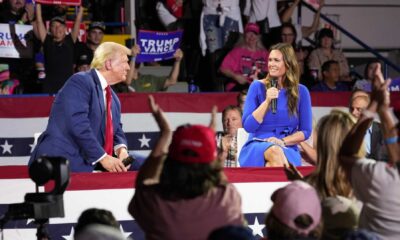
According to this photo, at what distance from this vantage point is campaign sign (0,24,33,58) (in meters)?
12.7

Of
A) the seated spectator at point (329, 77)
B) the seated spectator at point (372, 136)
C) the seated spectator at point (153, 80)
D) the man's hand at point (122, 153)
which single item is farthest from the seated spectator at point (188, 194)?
the seated spectator at point (329, 77)

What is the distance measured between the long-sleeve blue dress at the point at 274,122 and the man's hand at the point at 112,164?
1.28m

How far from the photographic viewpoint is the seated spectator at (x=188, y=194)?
480cm

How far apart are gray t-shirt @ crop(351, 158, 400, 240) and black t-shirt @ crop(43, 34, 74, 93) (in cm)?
747

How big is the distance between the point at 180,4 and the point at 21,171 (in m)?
7.22

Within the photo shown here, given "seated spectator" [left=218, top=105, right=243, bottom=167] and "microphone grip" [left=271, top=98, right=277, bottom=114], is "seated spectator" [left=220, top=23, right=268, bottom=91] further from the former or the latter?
"microphone grip" [left=271, top=98, right=277, bottom=114]

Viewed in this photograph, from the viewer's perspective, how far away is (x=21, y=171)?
7.31m

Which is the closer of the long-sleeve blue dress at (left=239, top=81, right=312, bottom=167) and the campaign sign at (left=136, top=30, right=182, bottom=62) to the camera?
the long-sleeve blue dress at (left=239, top=81, right=312, bottom=167)

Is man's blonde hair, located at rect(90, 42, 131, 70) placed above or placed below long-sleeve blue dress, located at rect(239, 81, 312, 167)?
above

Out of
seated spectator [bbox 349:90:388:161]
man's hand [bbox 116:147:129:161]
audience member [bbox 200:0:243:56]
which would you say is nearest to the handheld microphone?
seated spectator [bbox 349:90:388:161]

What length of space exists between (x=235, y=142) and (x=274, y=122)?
1692 millimetres

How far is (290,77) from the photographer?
339 inches

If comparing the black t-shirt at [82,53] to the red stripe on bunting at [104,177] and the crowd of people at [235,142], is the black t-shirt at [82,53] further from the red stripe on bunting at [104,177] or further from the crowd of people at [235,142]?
the red stripe on bunting at [104,177]

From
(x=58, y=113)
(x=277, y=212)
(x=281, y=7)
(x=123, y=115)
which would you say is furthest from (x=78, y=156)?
(x=281, y=7)
